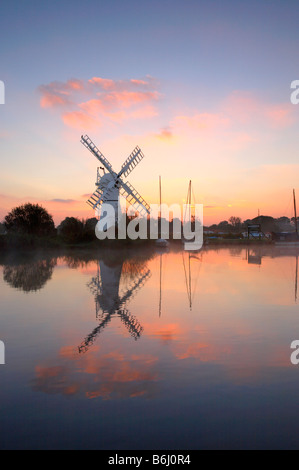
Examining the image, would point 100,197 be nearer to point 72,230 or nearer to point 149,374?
point 72,230

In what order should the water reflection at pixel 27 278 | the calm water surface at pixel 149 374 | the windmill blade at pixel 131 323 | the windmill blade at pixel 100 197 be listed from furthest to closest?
the windmill blade at pixel 100 197 < the water reflection at pixel 27 278 < the windmill blade at pixel 131 323 < the calm water surface at pixel 149 374

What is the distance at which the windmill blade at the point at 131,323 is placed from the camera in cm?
909

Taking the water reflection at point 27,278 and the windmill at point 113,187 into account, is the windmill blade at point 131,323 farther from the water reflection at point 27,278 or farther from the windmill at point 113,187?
the windmill at point 113,187

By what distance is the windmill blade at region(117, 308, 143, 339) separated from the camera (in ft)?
29.8

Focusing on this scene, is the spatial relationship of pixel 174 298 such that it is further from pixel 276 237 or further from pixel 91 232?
pixel 276 237

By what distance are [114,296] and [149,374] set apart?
27.4 feet

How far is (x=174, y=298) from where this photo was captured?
46.2 ft

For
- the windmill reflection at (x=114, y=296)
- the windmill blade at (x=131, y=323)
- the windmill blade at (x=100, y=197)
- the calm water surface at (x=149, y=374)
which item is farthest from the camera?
the windmill blade at (x=100, y=197)

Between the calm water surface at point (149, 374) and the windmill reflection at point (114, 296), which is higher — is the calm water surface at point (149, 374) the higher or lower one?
the lower one

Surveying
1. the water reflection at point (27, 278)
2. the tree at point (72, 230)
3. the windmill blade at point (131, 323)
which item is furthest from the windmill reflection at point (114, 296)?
the tree at point (72, 230)

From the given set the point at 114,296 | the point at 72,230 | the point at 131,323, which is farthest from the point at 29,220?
the point at 131,323

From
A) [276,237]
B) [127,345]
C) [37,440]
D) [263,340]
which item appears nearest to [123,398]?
[37,440]

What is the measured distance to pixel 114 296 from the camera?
1453 cm

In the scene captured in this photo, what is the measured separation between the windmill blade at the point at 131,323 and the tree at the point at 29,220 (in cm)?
4513
